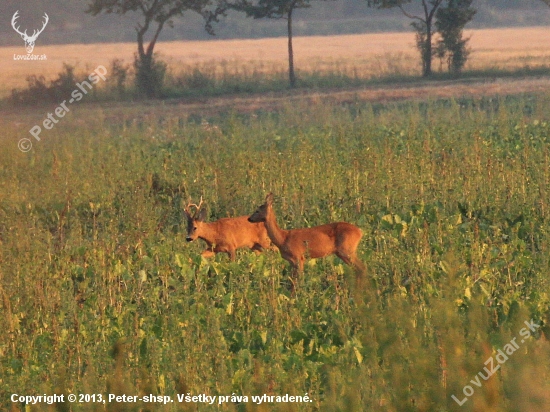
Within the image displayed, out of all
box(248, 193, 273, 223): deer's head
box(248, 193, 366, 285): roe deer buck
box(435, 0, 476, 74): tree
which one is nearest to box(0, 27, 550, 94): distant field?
box(435, 0, 476, 74): tree

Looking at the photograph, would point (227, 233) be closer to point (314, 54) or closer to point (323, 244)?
point (323, 244)

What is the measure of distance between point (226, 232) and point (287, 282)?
1554mm

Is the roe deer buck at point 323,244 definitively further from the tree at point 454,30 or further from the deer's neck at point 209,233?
the tree at point 454,30

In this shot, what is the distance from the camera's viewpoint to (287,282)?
9.64 meters

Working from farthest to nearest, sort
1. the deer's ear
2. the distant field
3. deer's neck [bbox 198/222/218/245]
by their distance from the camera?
the distant field
the deer's ear
deer's neck [bbox 198/222/218/245]

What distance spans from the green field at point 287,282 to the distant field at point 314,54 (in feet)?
85.7

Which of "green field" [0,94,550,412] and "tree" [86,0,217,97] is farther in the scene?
"tree" [86,0,217,97]

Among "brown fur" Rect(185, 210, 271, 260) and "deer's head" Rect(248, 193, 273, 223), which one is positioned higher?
"deer's head" Rect(248, 193, 273, 223)

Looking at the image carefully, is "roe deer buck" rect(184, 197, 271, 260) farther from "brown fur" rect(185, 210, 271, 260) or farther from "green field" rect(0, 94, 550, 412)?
"green field" rect(0, 94, 550, 412)

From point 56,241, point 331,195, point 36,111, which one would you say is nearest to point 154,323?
point 56,241

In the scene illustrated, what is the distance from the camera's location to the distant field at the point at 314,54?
1786 inches

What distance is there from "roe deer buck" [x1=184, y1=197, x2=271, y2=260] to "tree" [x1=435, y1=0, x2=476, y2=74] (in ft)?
96.6

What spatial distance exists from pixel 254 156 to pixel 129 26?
226ft

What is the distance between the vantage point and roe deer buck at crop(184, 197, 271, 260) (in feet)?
35.9
